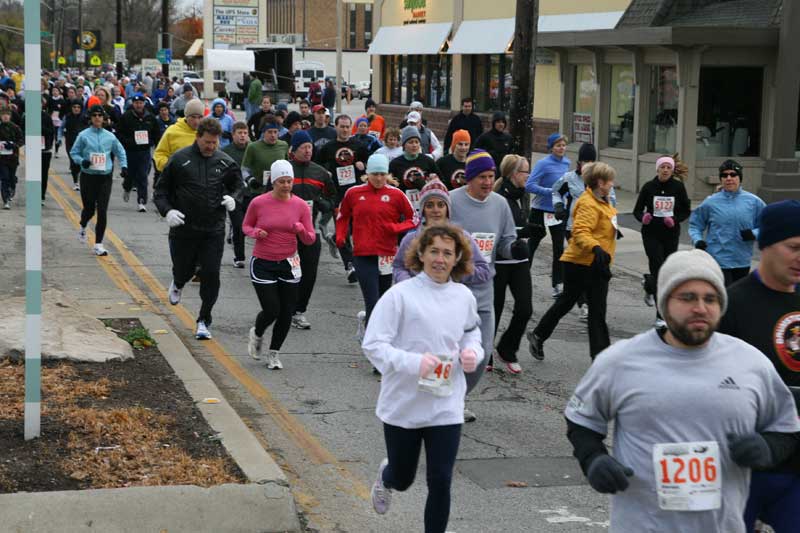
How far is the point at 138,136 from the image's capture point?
20406 mm

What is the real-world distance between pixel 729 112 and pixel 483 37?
12.9 m

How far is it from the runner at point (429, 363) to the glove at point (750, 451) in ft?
5.94

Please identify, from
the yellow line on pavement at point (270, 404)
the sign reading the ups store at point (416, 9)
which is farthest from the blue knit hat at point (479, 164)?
the sign reading the ups store at point (416, 9)

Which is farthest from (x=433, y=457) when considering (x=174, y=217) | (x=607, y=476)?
(x=174, y=217)

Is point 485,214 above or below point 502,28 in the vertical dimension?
below

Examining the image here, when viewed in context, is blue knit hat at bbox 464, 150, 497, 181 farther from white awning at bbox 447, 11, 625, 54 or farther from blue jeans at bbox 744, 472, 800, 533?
white awning at bbox 447, 11, 625, 54

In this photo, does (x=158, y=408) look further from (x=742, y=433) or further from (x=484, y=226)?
(x=742, y=433)

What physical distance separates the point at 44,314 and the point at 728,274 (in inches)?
233

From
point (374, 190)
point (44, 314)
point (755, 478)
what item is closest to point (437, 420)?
point (755, 478)

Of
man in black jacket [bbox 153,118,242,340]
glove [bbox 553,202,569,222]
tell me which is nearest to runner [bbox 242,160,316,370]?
man in black jacket [bbox 153,118,242,340]

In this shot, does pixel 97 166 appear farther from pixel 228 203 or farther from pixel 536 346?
pixel 536 346

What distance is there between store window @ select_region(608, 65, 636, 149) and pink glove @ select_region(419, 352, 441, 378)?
2062 cm

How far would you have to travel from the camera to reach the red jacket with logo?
1029 cm

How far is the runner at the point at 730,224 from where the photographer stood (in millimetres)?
10789
